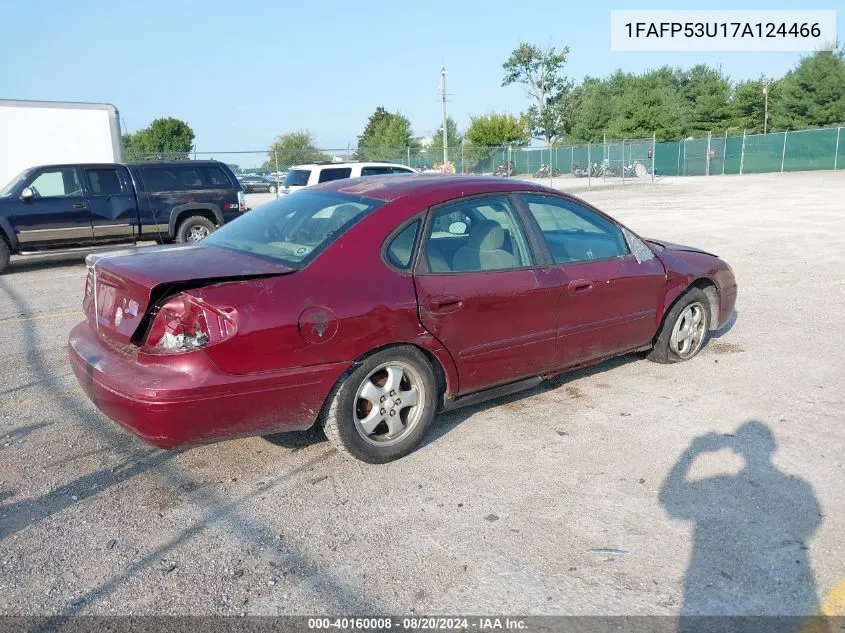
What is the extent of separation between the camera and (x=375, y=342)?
3.76 m

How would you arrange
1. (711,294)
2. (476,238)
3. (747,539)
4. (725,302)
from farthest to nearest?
(725,302)
(711,294)
(476,238)
(747,539)

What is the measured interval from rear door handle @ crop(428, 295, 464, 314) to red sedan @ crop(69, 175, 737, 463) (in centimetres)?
1

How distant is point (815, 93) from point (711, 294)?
56.2 meters

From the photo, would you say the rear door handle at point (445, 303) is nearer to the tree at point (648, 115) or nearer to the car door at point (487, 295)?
the car door at point (487, 295)

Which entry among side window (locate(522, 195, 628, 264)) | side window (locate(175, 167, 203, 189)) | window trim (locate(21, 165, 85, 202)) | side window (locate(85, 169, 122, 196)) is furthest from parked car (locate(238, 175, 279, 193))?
side window (locate(522, 195, 628, 264))

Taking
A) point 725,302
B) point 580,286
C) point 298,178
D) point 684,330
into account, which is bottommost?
point 684,330

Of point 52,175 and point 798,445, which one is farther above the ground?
point 52,175

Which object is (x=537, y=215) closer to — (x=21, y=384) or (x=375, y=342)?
(x=375, y=342)

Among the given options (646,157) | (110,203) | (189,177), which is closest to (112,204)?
(110,203)

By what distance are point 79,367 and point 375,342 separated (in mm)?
1618

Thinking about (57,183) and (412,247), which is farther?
(57,183)

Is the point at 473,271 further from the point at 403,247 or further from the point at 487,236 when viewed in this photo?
the point at 403,247

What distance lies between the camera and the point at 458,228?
427cm

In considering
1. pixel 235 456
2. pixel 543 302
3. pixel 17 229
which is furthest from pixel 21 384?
pixel 17 229
